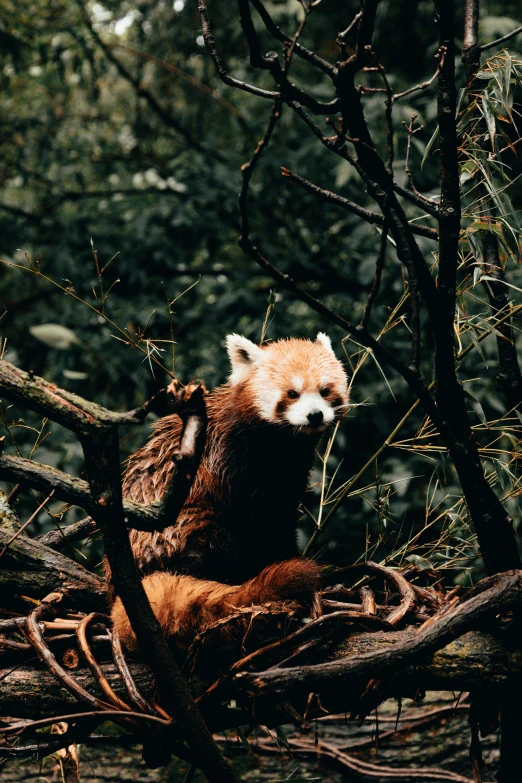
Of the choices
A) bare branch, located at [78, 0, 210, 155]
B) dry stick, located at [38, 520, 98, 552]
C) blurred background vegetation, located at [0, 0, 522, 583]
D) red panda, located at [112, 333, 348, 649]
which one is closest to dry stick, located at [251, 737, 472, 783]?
red panda, located at [112, 333, 348, 649]

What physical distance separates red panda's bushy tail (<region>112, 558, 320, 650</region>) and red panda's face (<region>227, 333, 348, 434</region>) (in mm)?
732

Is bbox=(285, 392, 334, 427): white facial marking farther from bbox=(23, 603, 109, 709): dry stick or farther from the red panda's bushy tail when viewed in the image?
bbox=(23, 603, 109, 709): dry stick

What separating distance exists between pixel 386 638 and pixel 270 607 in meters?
0.23

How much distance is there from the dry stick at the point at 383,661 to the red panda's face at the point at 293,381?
962 millimetres

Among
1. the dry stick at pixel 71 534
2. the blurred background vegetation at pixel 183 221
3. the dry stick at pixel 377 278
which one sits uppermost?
the blurred background vegetation at pixel 183 221

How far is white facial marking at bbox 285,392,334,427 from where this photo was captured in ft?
7.66

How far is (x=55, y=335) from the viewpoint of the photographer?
349cm

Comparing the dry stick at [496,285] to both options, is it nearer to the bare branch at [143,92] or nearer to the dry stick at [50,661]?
the dry stick at [50,661]

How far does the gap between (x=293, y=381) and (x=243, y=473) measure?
1.16 ft

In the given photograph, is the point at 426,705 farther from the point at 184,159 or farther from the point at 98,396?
the point at 184,159

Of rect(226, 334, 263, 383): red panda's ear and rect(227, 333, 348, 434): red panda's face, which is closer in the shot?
rect(227, 333, 348, 434): red panda's face

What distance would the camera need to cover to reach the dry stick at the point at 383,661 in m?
1.34

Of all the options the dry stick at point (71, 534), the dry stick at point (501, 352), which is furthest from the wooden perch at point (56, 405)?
the dry stick at point (501, 352)

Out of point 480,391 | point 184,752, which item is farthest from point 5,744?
point 480,391
